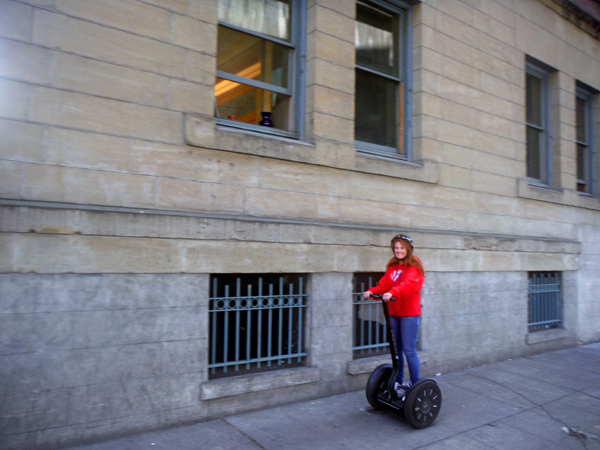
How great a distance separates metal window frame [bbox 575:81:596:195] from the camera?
34.6 ft

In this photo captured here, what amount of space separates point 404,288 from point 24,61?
3941 millimetres

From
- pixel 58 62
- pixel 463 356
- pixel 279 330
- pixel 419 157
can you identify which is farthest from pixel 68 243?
pixel 463 356

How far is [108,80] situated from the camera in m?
4.23

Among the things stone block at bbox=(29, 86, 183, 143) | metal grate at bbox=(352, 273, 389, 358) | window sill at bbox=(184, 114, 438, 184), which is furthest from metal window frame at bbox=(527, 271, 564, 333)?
stone block at bbox=(29, 86, 183, 143)

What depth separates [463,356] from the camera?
686 cm

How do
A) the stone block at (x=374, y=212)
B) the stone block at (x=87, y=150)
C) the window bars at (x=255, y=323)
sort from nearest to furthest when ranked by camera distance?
the stone block at (x=87, y=150), the window bars at (x=255, y=323), the stone block at (x=374, y=212)

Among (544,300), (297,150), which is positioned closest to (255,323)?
(297,150)

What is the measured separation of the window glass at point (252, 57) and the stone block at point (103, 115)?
121 cm

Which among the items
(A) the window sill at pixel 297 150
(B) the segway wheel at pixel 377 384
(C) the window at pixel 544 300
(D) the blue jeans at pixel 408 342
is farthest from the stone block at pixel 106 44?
(C) the window at pixel 544 300

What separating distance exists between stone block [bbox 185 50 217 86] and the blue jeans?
3215mm

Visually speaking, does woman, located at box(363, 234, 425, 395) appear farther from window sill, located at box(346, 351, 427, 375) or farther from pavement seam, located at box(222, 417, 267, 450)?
pavement seam, located at box(222, 417, 267, 450)

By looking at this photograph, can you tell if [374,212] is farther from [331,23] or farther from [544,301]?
[544,301]

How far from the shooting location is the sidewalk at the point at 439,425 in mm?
4102

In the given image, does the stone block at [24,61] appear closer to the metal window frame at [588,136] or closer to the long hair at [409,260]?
the long hair at [409,260]
